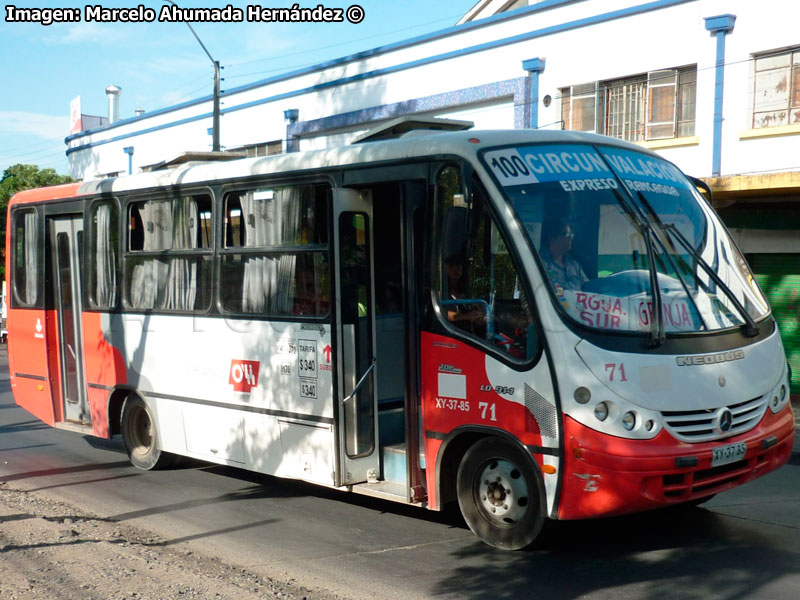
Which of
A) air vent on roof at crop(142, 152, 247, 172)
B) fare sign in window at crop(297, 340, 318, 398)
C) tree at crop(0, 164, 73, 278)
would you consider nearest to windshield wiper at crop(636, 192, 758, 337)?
fare sign in window at crop(297, 340, 318, 398)

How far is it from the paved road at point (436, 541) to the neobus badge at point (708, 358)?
1.29 metres

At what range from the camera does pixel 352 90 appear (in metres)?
21.3

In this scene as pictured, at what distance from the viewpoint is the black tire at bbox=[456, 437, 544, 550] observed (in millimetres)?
6012

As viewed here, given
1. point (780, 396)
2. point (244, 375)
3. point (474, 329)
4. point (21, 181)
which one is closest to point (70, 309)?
point (244, 375)

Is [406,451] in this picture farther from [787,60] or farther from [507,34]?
[507,34]

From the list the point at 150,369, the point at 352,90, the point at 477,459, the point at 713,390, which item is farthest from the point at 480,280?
Result: the point at 352,90

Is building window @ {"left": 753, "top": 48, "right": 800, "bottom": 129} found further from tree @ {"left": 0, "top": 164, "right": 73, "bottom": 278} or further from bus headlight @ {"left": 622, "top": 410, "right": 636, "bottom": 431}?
tree @ {"left": 0, "top": 164, "right": 73, "bottom": 278}

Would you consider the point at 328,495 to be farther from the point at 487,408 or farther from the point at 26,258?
the point at 26,258

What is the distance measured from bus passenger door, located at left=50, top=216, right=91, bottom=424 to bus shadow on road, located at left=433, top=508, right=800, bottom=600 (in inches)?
228

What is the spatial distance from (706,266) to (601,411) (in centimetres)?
151

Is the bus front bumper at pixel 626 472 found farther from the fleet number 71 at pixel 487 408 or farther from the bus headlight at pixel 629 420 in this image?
the fleet number 71 at pixel 487 408

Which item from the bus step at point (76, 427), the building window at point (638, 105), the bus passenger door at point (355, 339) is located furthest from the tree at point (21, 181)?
the bus passenger door at point (355, 339)

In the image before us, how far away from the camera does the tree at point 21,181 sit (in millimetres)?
37875

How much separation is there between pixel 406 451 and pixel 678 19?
10.9 m
